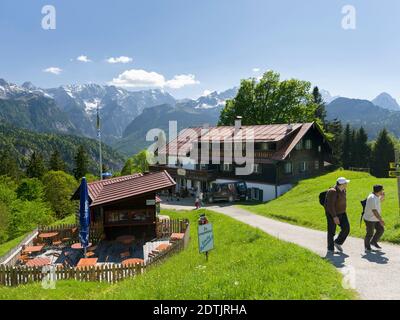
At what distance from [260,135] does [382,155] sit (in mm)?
46921

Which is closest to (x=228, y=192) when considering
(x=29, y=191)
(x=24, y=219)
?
(x=24, y=219)

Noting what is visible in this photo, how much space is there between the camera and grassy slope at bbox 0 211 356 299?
8703 millimetres

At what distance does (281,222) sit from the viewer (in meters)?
24.4

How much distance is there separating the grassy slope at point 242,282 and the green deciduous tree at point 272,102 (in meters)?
49.2

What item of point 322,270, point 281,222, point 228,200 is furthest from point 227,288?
point 228,200

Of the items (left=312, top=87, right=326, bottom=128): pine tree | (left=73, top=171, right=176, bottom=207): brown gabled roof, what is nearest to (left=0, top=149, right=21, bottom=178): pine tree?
(left=73, top=171, right=176, bottom=207): brown gabled roof

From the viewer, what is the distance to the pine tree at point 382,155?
81.9 metres

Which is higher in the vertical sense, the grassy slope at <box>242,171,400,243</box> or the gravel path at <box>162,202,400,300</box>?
the gravel path at <box>162,202,400,300</box>

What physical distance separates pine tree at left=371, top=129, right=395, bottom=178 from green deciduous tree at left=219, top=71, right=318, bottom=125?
2845cm

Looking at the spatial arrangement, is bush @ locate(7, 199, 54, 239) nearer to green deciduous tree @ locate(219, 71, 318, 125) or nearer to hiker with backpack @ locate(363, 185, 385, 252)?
green deciduous tree @ locate(219, 71, 318, 125)

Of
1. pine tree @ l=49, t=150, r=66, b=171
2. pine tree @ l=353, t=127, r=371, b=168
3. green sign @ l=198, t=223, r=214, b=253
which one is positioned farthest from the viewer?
pine tree @ l=49, t=150, r=66, b=171
